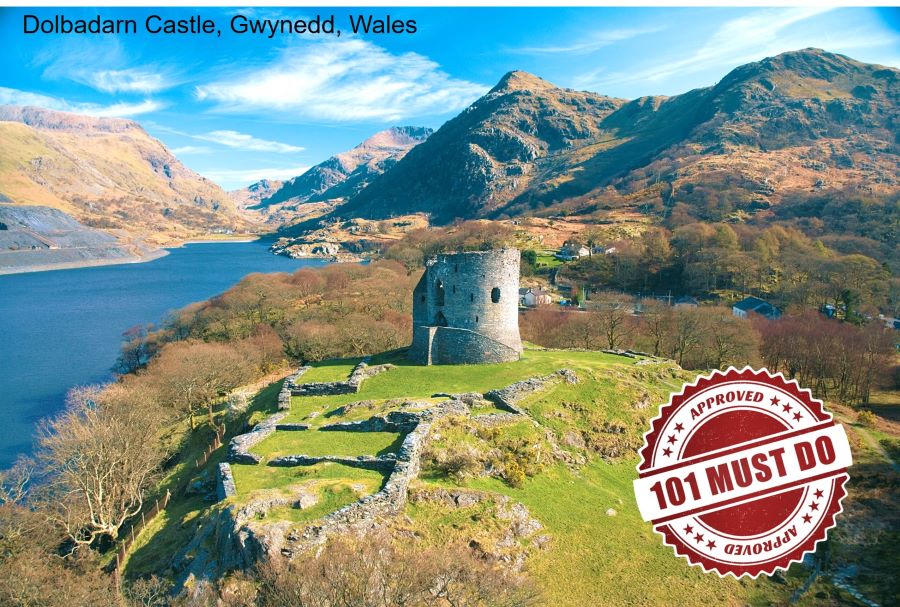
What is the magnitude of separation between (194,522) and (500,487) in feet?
→ 40.0

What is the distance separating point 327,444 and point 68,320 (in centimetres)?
9532

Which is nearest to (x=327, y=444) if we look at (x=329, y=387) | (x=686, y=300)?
(x=329, y=387)

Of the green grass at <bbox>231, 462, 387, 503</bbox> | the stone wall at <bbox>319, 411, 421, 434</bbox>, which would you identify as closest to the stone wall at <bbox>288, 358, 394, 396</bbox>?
the stone wall at <bbox>319, 411, 421, 434</bbox>

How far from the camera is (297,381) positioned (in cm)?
3041

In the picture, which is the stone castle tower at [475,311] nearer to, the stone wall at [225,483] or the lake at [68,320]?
the stone wall at [225,483]

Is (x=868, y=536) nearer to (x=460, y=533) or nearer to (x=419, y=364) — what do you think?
(x=460, y=533)

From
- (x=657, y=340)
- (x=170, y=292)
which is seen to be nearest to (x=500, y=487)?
(x=657, y=340)

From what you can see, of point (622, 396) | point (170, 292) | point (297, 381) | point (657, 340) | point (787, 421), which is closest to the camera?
point (787, 421)

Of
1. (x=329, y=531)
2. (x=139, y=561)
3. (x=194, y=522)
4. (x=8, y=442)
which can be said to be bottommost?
(x=8, y=442)

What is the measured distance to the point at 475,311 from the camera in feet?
102

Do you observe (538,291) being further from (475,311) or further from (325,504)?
(325,504)

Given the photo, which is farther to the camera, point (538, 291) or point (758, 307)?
point (538, 291)

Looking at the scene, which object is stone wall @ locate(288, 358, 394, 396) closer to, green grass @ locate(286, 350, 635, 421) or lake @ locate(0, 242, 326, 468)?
green grass @ locate(286, 350, 635, 421)

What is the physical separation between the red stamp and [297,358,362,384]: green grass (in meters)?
21.4
